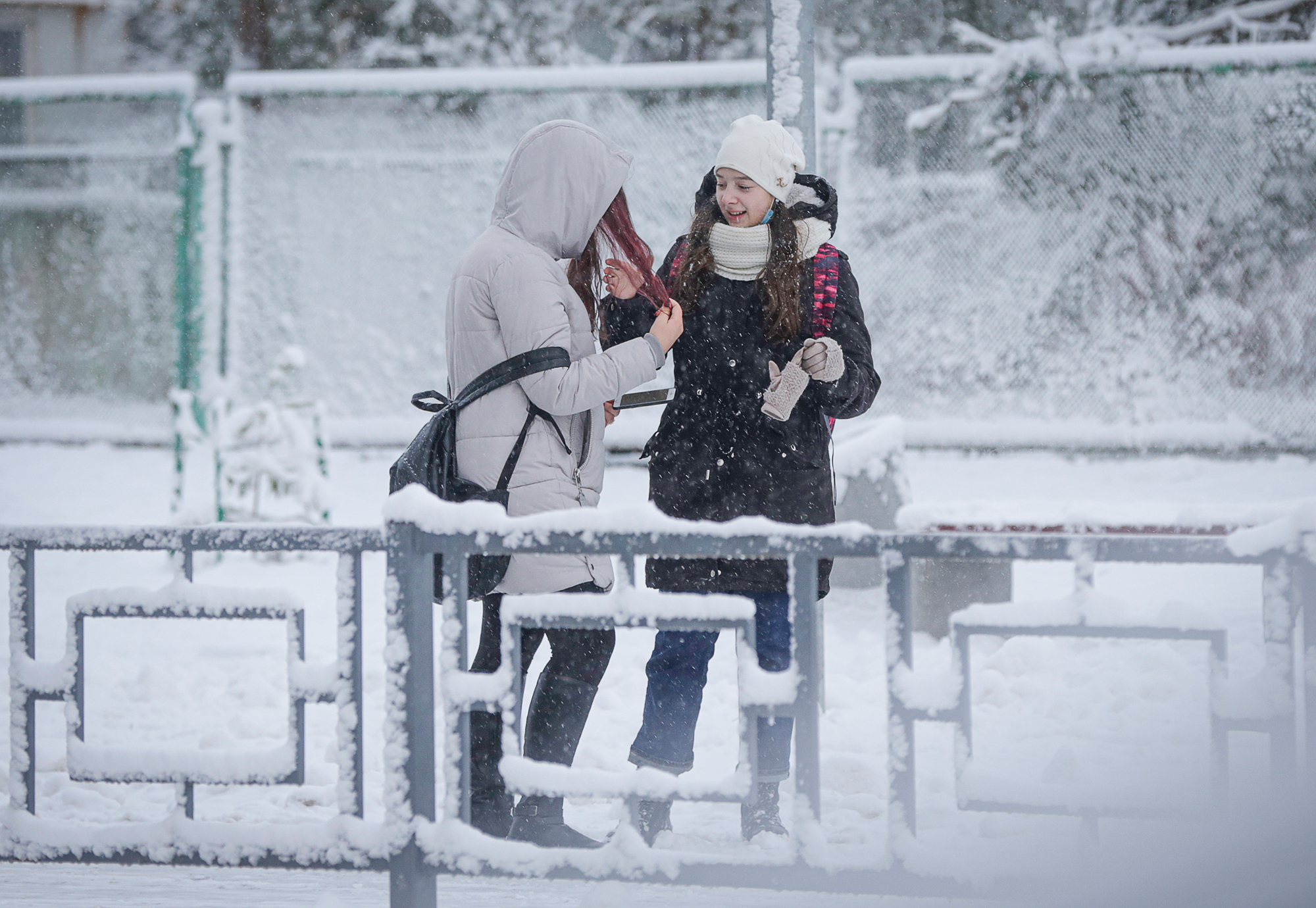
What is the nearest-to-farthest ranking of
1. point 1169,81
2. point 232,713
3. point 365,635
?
point 232,713, point 365,635, point 1169,81

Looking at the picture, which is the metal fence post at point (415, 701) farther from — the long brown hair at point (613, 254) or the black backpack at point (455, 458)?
the long brown hair at point (613, 254)

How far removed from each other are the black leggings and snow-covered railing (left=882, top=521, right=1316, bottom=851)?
656mm

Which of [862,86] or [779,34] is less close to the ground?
[862,86]

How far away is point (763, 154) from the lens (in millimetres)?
2619

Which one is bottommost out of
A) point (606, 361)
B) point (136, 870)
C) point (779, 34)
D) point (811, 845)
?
point (136, 870)

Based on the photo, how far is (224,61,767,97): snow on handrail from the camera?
21.8ft

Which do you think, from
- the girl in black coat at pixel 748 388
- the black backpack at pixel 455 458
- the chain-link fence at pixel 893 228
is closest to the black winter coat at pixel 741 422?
the girl in black coat at pixel 748 388

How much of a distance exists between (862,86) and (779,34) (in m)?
3.46

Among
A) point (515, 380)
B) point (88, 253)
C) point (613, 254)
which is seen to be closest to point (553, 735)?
point (515, 380)

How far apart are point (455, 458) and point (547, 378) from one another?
10.2 inches

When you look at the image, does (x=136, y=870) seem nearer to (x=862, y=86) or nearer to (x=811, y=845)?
(x=811, y=845)

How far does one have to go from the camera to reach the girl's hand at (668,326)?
250cm

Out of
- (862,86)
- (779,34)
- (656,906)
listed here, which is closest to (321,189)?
(862,86)

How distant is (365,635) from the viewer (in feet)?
16.7
